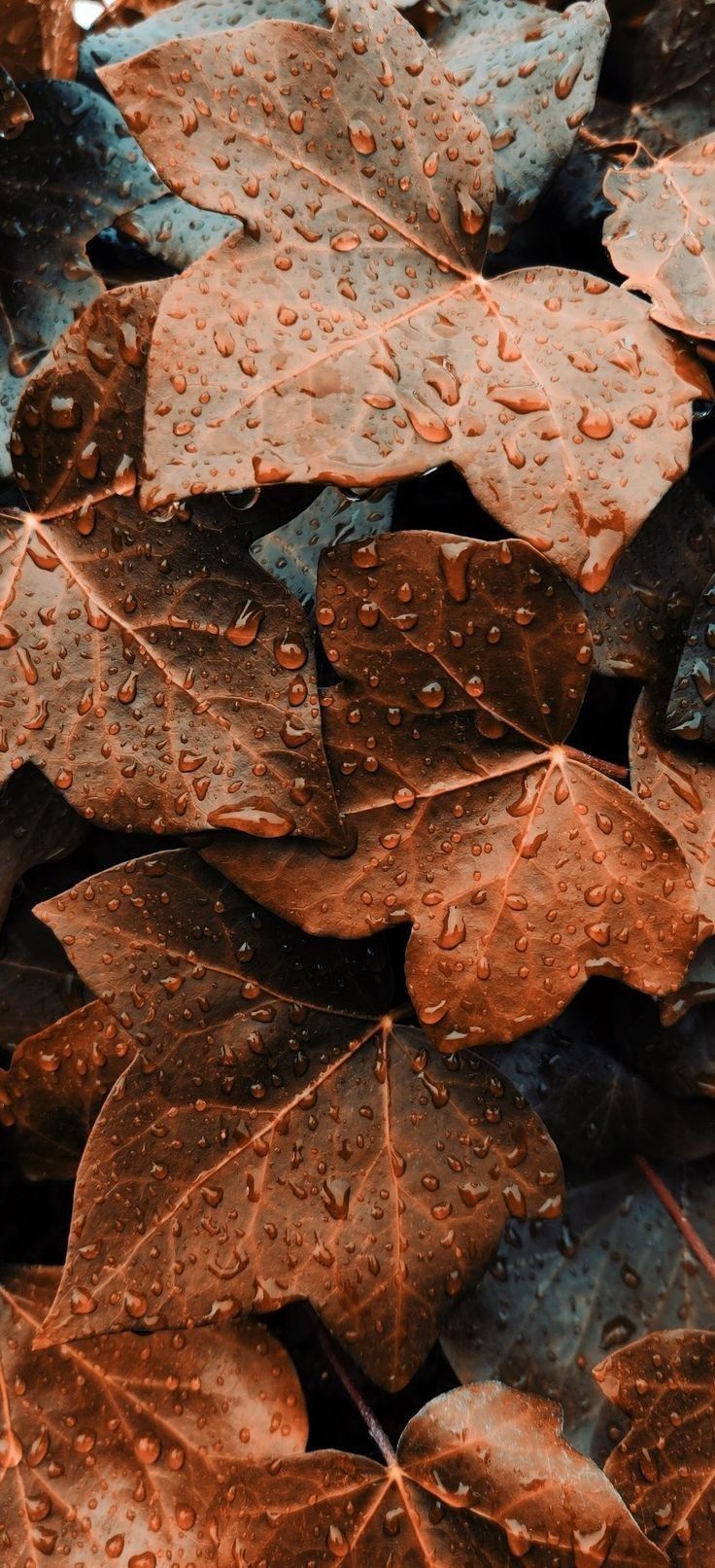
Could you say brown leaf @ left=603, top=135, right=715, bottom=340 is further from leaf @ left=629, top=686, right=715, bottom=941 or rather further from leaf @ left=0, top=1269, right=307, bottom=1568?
leaf @ left=0, top=1269, right=307, bottom=1568

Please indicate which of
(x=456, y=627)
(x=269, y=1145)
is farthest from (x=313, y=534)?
(x=269, y=1145)

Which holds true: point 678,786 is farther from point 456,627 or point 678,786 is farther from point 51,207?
point 51,207

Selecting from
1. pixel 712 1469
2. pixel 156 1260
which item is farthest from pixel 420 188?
pixel 712 1469

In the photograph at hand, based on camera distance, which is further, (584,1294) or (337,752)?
(584,1294)

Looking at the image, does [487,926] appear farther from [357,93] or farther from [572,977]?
[357,93]

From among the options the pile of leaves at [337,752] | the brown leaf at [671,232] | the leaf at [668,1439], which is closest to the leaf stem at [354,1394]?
the pile of leaves at [337,752]

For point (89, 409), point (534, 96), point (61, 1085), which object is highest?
point (534, 96)
